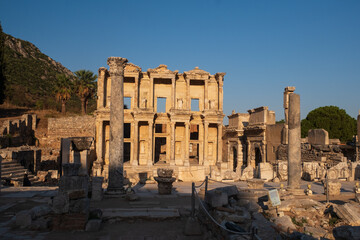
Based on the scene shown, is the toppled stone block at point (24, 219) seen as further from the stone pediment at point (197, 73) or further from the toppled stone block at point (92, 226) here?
the stone pediment at point (197, 73)

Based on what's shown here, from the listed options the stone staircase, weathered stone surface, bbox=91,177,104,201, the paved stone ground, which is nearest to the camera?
the paved stone ground

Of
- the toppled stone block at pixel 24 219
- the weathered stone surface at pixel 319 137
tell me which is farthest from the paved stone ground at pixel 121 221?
the weathered stone surface at pixel 319 137

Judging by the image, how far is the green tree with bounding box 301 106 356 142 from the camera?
4359 cm

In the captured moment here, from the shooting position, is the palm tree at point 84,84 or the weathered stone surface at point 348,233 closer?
the weathered stone surface at point 348,233

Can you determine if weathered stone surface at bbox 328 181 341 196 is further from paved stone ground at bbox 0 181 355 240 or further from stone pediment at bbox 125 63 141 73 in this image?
stone pediment at bbox 125 63 141 73

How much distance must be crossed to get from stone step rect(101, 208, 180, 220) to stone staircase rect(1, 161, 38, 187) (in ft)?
32.4

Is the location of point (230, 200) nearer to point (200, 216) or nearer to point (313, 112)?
point (200, 216)

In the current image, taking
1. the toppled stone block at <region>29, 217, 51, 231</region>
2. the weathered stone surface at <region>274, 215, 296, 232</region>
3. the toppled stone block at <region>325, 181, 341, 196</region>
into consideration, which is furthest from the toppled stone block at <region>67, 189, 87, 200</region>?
the toppled stone block at <region>325, 181, 341, 196</region>

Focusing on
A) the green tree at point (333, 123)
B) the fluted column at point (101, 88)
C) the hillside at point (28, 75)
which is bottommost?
the green tree at point (333, 123)

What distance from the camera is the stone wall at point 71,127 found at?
3753 cm

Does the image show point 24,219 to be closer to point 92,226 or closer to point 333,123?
point 92,226

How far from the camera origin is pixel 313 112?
46844 mm

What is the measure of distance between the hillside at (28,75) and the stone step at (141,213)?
35.6m

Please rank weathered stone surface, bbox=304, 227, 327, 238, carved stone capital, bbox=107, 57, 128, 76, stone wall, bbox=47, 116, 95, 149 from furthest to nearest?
stone wall, bbox=47, 116, 95, 149, carved stone capital, bbox=107, 57, 128, 76, weathered stone surface, bbox=304, 227, 327, 238
